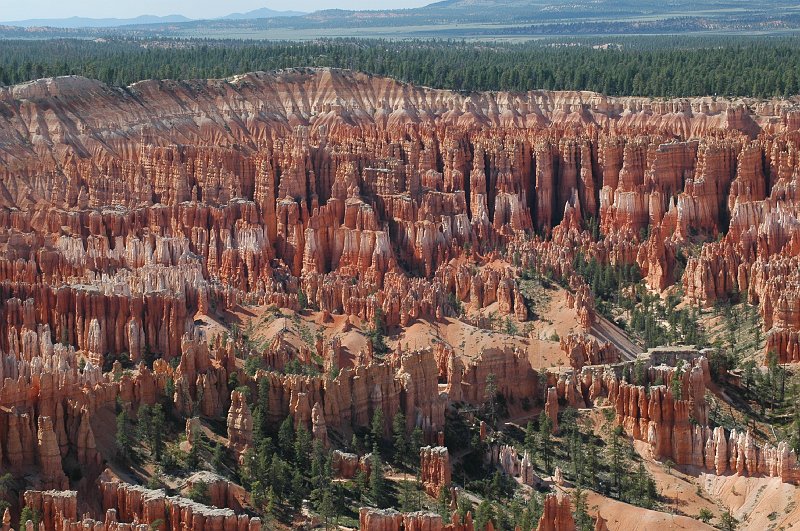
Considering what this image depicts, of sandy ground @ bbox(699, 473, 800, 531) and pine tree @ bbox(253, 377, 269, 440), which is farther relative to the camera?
pine tree @ bbox(253, 377, 269, 440)

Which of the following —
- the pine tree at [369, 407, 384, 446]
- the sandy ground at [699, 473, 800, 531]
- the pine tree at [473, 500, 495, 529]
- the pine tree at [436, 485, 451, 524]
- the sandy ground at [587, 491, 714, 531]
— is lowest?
the sandy ground at [699, 473, 800, 531]

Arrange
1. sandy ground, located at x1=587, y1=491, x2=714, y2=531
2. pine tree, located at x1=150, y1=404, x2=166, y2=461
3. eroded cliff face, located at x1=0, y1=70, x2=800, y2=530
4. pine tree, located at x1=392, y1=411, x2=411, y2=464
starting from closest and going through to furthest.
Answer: sandy ground, located at x1=587, y1=491, x2=714, y2=531
pine tree, located at x1=150, y1=404, x2=166, y2=461
pine tree, located at x1=392, y1=411, x2=411, y2=464
eroded cliff face, located at x1=0, y1=70, x2=800, y2=530

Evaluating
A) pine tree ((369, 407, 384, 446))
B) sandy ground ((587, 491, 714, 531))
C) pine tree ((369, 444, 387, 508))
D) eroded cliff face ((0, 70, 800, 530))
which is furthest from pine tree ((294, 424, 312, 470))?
sandy ground ((587, 491, 714, 531))

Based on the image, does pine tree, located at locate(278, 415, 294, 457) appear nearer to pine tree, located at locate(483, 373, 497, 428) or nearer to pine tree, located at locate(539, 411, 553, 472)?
pine tree, located at locate(539, 411, 553, 472)

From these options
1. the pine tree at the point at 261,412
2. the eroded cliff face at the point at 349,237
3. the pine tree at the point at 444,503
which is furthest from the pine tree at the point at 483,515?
the pine tree at the point at 261,412

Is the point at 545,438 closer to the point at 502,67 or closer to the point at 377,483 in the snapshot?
the point at 377,483

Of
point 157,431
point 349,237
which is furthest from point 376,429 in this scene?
point 349,237

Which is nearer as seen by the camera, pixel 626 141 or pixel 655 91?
pixel 626 141

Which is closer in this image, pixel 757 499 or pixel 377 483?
pixel 377 483

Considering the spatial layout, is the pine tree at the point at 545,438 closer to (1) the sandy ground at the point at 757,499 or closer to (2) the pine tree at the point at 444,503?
(2) the pine tree at the point at 444,503

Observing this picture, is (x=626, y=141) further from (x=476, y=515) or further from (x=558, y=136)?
(x=476, y=515)

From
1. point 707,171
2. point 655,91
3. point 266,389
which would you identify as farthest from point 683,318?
point 655,91
